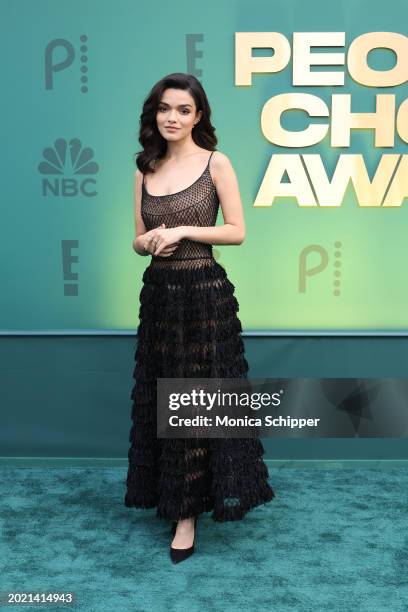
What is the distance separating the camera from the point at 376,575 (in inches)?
92.6

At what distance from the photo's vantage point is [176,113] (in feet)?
7.66

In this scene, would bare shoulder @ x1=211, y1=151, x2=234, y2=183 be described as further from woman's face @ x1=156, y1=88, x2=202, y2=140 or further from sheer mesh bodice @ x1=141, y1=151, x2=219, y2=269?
woman's face @ x1=156, y1=88, x2=202, y2=140

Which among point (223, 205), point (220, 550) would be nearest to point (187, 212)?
point (223, 205)

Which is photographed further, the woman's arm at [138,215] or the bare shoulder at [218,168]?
the woman's arm at [138,215]

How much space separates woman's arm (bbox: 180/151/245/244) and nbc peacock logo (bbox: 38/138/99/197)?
3.65ft

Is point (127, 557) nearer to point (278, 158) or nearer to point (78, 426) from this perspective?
point (78, 426)

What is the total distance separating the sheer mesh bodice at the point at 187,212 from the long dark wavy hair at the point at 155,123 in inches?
4.7

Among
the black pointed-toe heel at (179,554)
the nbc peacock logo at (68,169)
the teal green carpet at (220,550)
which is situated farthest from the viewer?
the nbc peacock logo at (68,169)

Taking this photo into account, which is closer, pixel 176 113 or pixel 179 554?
pixel 176 113

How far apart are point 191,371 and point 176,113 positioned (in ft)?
3.06

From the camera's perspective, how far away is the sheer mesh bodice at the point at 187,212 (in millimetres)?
2365

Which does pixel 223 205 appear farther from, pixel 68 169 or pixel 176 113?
pixel 68 169

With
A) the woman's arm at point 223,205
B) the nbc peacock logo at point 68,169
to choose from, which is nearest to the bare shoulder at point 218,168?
the woman's arm at point 223,205

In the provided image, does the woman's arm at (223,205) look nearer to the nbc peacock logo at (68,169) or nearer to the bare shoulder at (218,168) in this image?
the bare shoulder at (218,168)
